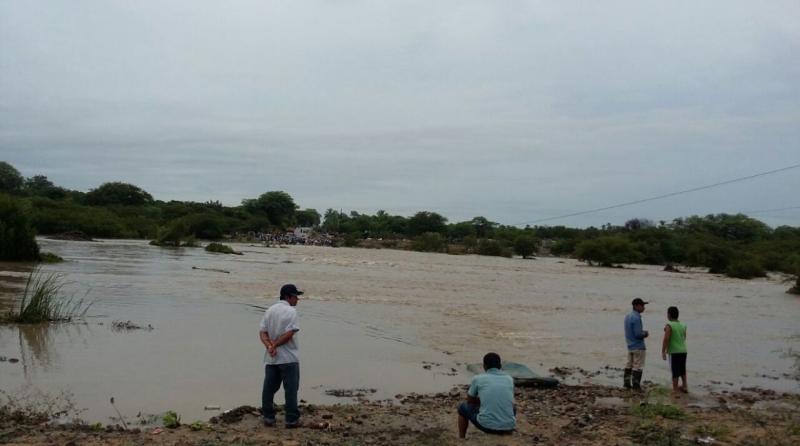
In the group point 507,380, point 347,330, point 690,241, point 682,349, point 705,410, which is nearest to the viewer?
point 507,380

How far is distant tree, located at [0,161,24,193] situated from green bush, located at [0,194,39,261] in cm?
7757

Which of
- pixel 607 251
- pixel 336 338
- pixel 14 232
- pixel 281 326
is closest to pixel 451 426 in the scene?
pixel 281 326

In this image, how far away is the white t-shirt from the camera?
8211 millimetres

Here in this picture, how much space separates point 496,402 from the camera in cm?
786

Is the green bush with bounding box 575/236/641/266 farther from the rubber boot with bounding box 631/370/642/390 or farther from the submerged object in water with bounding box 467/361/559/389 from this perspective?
the submerged object in water with bounding box 467/361/559/389

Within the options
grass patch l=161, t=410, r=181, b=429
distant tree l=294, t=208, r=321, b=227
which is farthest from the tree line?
grass patch l=161, t=410, r=181, b=429

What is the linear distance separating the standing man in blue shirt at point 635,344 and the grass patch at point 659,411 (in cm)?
207

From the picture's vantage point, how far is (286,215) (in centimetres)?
14138

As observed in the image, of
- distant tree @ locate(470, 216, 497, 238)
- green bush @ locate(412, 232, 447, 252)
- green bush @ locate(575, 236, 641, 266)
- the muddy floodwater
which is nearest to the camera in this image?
the muddy floodwater

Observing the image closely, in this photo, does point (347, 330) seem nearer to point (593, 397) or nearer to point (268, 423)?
point (593, 397)

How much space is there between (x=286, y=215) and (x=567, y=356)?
12793 cm

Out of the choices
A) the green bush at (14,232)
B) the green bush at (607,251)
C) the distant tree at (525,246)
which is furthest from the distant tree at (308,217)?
the green bush at (14,232)

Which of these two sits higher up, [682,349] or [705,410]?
[682,349]

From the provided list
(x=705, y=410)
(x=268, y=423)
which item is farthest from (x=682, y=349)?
(x=268, y=423)
